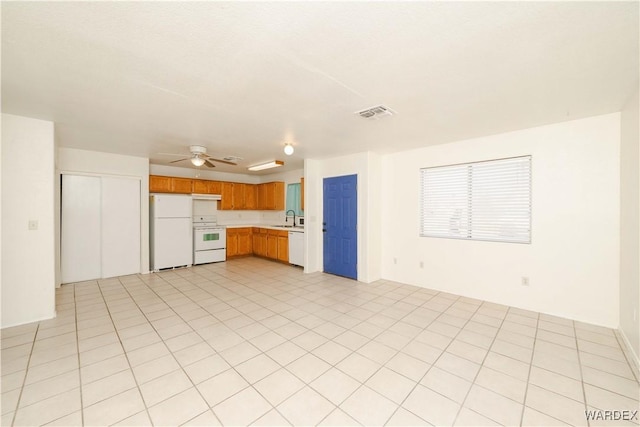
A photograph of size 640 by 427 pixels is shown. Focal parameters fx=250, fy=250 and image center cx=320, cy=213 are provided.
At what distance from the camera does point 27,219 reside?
118 inches

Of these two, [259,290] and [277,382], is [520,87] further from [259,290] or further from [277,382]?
[259,290]

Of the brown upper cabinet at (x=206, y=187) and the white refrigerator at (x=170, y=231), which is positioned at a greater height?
the brown upper cabinet at (x=206, y=187)

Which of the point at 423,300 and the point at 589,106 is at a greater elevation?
the point at 589,106

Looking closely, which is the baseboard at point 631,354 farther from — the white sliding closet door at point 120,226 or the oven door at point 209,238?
the white sliding closet door at point 120,226

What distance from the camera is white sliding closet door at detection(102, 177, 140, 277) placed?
4.85 m

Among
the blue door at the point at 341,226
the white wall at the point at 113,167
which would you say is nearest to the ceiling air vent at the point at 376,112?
the blue door at the point at 341,226

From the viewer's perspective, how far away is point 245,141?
3963 mm

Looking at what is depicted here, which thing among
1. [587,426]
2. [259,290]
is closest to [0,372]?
[259,290]

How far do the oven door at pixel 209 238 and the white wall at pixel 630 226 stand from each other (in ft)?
22.6

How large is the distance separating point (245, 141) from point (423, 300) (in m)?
3.69

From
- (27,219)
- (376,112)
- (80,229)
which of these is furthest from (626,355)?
(80,229)

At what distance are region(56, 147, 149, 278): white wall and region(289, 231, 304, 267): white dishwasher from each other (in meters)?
3.08

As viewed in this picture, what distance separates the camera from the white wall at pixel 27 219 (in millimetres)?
2882

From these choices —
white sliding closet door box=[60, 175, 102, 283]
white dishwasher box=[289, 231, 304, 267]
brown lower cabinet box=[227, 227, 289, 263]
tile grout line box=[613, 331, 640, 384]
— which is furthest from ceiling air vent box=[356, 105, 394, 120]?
white sliding closet door box=[60, 175, 102, 283]
